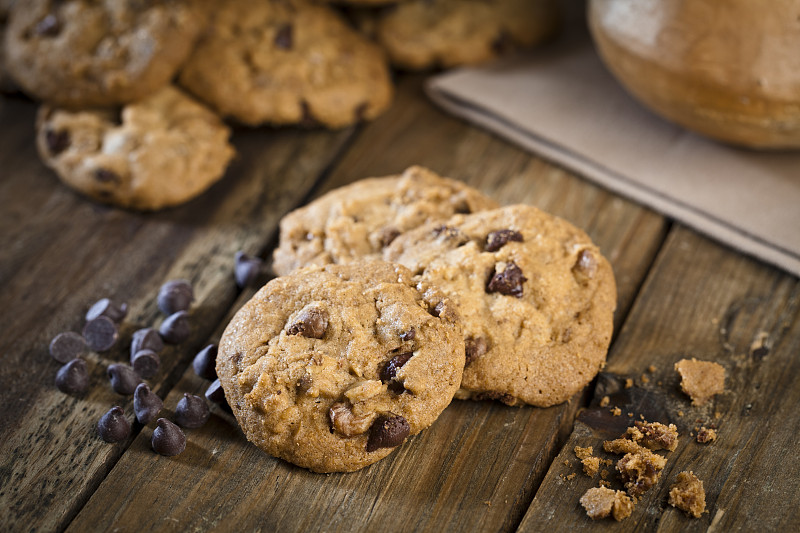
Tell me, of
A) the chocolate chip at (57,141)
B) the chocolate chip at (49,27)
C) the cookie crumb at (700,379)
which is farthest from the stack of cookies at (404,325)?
the chocolate chip at (49,27)

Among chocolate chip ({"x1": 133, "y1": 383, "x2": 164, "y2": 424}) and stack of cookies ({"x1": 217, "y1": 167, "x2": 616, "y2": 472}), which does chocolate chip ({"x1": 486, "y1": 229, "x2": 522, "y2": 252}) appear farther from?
chocolate chip ({"x1": 133, "y1": 383, "x2": 164, "y2": 424})

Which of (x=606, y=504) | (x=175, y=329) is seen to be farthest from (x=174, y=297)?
(x=606, y=504)

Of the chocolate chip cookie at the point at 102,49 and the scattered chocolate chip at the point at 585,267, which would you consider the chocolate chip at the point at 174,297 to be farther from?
Answer: the scattered chocolate chip at the point at 585,267

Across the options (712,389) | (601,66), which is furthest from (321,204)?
(601,66)

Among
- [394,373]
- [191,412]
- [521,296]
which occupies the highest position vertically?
[521,296]

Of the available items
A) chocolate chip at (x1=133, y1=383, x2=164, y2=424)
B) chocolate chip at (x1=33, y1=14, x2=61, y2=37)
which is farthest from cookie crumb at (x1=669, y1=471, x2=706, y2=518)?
chocolate chip at (x1=33, y1=14, x2=61, y2=37)

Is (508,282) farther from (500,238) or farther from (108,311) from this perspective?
(108,311)
